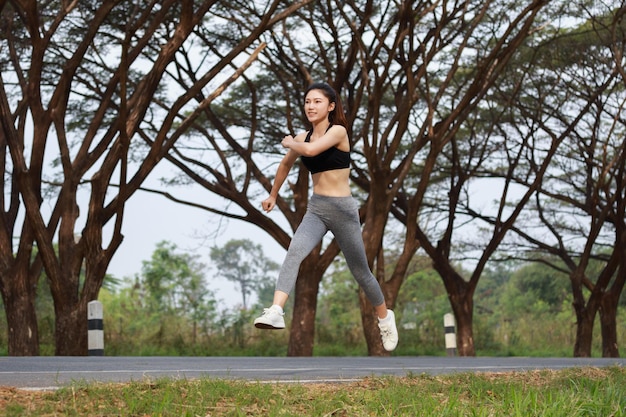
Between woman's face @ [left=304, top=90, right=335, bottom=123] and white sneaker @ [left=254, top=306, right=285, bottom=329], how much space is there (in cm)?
137

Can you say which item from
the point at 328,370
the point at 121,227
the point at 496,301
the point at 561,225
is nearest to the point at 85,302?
the point at 121,227

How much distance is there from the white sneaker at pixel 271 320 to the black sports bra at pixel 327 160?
1.05 meters

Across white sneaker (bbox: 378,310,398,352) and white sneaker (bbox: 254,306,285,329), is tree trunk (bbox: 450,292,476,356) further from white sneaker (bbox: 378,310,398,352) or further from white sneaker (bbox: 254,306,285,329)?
white sneaker (bbox: 254,306,285,329)

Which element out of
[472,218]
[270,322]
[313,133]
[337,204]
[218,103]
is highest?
[218,103]

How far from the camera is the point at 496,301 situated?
225ft

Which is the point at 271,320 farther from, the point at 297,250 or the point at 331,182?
the point at 331,182

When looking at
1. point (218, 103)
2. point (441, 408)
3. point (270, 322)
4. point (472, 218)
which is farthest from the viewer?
point (472, 218)

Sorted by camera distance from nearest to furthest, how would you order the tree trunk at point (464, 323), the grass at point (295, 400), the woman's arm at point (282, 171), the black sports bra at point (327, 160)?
1. the grass at point (295, 400)
2. the black sports bra at point (327, 160)
3. the woman's arm at point (282, 171)
4. the tree trunk at point (464, 323)

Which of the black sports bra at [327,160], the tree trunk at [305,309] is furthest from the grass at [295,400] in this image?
the tree trunk at [305,309]

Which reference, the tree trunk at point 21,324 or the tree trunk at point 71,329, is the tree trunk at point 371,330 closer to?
the tree trunk at point 71,329

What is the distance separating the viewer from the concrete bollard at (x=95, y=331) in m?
14.6

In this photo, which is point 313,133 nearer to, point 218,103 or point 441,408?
point 441,408

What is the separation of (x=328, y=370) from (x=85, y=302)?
351 inches

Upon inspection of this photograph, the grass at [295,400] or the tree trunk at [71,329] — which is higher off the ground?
the tree trunk at [71,329]
